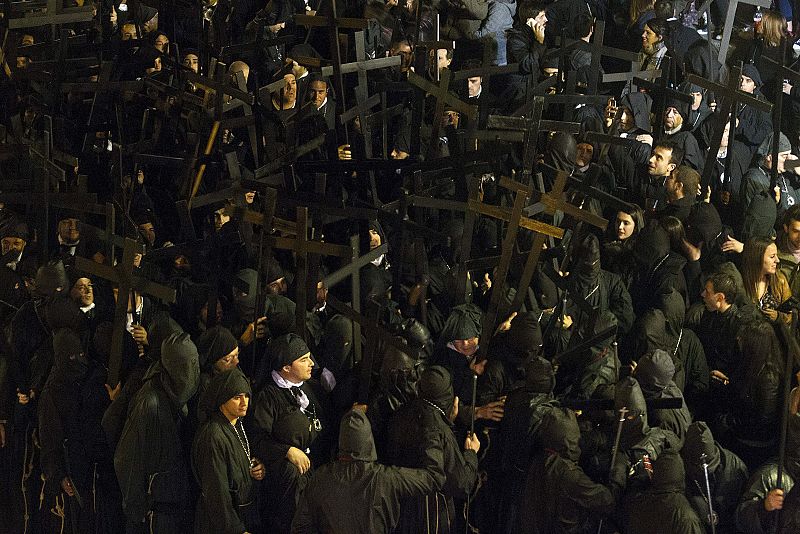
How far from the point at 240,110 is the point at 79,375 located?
131 inches

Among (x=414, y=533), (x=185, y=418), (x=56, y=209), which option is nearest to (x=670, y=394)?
(x=414, y=533)

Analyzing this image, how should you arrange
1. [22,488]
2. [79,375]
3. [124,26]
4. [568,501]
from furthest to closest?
[124,26] < [22,488] < [79,375] < [568,501]

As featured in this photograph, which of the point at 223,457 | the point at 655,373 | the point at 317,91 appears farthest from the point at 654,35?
the point at 223,457

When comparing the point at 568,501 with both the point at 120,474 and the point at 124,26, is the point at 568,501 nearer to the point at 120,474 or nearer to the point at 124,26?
the point at 120,474

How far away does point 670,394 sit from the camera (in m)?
12.3

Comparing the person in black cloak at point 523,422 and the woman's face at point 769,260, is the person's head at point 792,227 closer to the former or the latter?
the woman's face at point 769,260

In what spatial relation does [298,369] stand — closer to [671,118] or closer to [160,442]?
[160,442]

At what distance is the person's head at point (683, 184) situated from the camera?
13.8m

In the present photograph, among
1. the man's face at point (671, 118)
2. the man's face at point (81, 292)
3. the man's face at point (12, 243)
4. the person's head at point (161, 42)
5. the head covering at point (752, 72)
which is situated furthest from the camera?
the person's head at point (161, 42)

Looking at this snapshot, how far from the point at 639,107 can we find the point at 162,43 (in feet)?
13.5

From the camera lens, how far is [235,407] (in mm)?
11844

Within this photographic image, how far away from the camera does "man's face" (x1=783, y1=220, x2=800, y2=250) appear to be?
44.4ft

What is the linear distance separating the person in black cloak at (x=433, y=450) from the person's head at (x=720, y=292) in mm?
2054

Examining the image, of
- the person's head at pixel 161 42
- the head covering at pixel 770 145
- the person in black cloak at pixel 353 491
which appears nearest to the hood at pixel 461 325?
the person in black cloak at pixel 353 491
